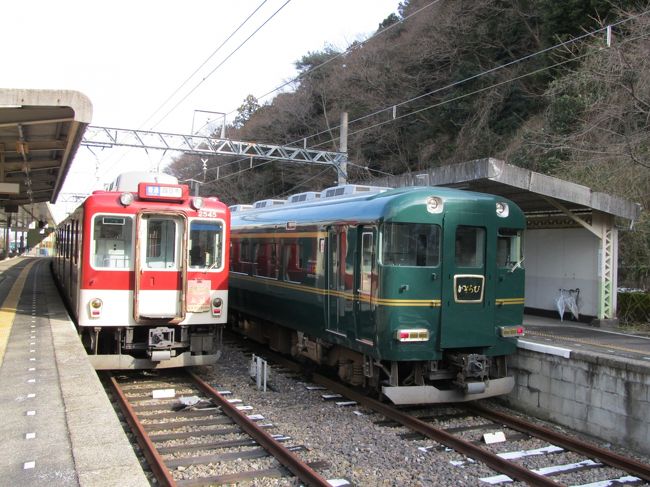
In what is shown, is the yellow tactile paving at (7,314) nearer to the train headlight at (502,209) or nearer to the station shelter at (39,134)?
the station shelter at (39,134)

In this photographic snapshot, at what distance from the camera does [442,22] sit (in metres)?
28.2

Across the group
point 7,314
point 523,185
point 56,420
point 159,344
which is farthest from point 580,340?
point 7,314

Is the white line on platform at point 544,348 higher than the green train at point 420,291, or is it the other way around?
the green train at point 420,291

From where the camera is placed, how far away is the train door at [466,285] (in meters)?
8.12

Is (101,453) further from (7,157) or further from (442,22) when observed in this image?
(442,22)

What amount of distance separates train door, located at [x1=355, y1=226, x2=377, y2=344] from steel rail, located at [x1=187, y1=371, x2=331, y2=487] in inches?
76.6

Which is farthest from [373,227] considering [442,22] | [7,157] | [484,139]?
[442,22]

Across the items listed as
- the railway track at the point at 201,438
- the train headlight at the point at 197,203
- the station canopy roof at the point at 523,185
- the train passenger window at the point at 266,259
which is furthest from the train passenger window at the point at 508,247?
the train headlight at the point at 197,203

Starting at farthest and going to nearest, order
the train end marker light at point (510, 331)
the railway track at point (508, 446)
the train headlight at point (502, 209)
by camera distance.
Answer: the train headlight at point (502, 209) → the train end marker light at point (510, 331) → the railway track at point (508, 446)

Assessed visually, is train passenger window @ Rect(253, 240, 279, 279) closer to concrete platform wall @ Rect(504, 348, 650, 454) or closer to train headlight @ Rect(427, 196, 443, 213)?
train headlight @ Rect(427, 196, 443, 213)

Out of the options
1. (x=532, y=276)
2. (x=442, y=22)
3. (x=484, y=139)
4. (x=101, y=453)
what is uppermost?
(x=442, y=22)

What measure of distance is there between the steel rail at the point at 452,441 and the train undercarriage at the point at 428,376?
8.0 inches

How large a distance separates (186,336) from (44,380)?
3.00 m

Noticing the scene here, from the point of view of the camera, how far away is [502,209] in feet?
28.5
